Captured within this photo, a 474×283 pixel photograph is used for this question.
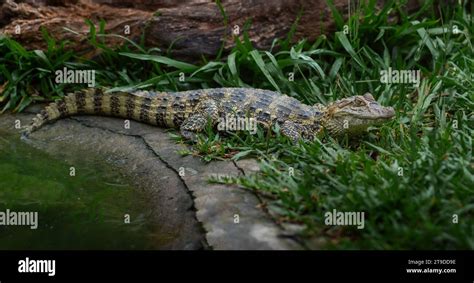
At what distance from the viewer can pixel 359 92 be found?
7.51 meters

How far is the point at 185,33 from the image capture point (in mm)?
8156

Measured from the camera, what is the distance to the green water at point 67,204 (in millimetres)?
4742

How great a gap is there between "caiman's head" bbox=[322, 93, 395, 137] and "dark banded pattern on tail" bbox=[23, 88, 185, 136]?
5.48 ft

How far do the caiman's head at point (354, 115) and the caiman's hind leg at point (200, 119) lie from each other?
1.24m

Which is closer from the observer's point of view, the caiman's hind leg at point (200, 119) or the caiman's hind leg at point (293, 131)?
the caiman's hind leg at point (293, 131)

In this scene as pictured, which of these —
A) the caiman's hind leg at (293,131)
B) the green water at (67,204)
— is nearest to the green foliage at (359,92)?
the caiman's hind leg at (293,131)

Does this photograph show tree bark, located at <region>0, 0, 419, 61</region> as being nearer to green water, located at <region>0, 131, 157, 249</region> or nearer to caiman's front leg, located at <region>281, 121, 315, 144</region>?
caiman's front leg, located at <region>281, 121, 315, 144</region>

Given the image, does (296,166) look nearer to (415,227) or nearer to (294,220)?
(294,220)

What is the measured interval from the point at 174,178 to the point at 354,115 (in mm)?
2016

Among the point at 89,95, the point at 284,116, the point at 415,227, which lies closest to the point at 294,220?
the point at 415,227

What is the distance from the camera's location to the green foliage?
4.38 meters

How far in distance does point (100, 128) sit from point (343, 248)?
13.5ft

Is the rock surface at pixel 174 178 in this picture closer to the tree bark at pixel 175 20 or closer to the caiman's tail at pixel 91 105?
the caiman's tail at pixel 91 105

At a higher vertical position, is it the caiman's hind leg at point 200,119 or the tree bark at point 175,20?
the tree bark at point 175,20
